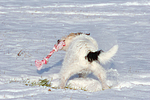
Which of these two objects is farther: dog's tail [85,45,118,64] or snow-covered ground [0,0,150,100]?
dog's tail [85,45,118,64]

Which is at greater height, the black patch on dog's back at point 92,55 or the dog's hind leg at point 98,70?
the black patch on dog's back at point 92,55

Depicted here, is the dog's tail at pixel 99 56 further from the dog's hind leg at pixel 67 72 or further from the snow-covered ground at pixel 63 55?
the snow-covered ground at pixel 63 55

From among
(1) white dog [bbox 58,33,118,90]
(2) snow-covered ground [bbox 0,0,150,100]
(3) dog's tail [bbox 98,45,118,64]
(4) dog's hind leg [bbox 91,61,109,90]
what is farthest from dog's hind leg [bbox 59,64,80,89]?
(3) dog's tail [bbox 98,45,118,64]

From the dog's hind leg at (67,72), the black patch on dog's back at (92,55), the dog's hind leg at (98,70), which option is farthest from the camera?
the dog's hind leg at (67,72)

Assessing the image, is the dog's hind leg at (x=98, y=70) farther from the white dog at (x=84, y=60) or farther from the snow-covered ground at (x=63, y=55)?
the snow-covered ground at (x=63, y=55)

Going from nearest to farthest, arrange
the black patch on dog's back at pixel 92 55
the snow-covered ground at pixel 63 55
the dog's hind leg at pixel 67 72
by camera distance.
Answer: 1. the snow-covered ground at pixel 63 55
2. the black patch on dog's back at pixel 92 55
3. the dog's hind leg at pixel 67 72

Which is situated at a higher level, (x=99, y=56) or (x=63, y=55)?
(x=63, y=55)

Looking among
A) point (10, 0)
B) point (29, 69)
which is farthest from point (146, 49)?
point (10, 0)

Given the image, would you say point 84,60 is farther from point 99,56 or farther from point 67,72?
point 67,72

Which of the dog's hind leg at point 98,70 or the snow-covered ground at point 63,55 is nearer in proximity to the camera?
the snow-covered ground at point 63,55

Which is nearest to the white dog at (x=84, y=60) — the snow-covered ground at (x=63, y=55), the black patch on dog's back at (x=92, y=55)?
the black patch on dog's back at (x=92, y=55)

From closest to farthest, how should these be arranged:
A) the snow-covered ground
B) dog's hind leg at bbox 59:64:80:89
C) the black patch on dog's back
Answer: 1. the snow-covered ground
2. the black patch on dog's back
3. dog's hind leg at bbox 59:64:80:89

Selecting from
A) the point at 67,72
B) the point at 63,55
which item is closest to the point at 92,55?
the point at 67,72

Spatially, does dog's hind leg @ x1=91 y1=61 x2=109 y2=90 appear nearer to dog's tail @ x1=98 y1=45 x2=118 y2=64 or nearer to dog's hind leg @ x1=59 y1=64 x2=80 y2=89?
dog's tail @ x1=98 y1=45 x2=118 y2=64
